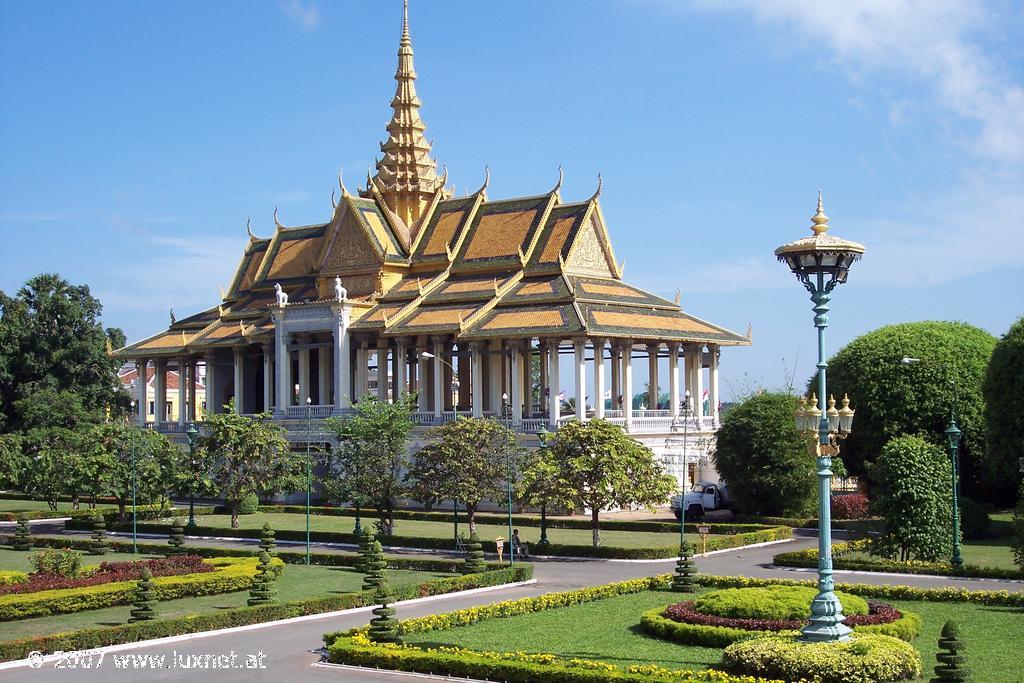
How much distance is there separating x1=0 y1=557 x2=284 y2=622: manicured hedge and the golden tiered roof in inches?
871

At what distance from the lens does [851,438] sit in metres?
56.5

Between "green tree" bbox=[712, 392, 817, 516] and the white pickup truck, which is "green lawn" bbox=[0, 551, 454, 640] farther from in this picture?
the white pickup truck

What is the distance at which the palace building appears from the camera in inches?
2240

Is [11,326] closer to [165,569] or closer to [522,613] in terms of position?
[165,569]

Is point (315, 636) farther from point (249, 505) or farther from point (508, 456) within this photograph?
point (249, 505)

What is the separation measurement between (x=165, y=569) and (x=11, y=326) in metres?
49.1

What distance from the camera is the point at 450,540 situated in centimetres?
4338

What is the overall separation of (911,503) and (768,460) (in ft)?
42.3

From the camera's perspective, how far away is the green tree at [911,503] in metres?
36.5

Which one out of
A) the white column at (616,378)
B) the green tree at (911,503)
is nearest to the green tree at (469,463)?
the green tree at (911,503)

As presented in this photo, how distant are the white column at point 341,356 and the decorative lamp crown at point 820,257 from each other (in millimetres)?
39122

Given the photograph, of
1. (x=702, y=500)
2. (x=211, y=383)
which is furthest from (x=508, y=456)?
(x=211, y=383)

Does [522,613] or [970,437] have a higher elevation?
[970,437]

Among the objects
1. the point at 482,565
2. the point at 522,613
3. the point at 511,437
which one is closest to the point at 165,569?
the point at 482,565
